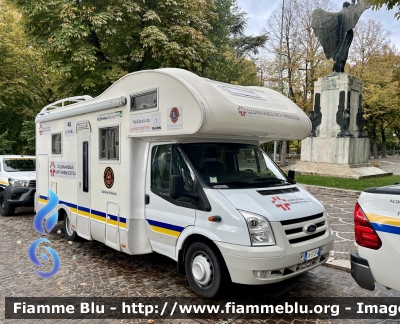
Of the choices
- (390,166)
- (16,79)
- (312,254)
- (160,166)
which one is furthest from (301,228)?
(390,166)

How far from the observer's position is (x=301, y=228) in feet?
14.4

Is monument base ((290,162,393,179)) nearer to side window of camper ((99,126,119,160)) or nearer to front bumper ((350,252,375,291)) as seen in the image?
side window of camper ((99,126,119,160))

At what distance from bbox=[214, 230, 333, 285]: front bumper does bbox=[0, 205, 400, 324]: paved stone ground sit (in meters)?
0.48

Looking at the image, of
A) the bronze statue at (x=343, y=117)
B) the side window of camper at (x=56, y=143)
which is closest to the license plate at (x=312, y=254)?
the side window of camper at (x=56, y=143)

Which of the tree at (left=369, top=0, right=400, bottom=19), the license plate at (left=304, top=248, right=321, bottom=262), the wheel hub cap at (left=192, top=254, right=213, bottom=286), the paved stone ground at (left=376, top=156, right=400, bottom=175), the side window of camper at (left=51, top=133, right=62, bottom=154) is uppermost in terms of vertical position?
the tree at (left=369, top=0, right=400, bottom=19)

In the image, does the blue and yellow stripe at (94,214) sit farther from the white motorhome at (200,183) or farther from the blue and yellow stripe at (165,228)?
the blue and yellow stripe at (165,228)

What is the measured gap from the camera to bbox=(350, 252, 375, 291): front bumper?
3422mm

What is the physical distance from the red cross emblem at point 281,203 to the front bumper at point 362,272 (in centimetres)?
102

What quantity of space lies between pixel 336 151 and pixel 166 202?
1562 cm

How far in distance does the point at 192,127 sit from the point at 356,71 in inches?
1305

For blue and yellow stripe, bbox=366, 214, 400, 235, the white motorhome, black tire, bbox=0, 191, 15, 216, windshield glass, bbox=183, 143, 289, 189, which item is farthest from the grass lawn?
black tire, bbox=0, 191, 15, 216

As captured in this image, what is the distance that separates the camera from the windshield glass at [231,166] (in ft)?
15.7

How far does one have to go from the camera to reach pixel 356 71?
3294 cm

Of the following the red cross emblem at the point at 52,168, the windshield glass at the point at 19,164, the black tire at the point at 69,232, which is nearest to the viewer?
the black tire at the point at 69,232
